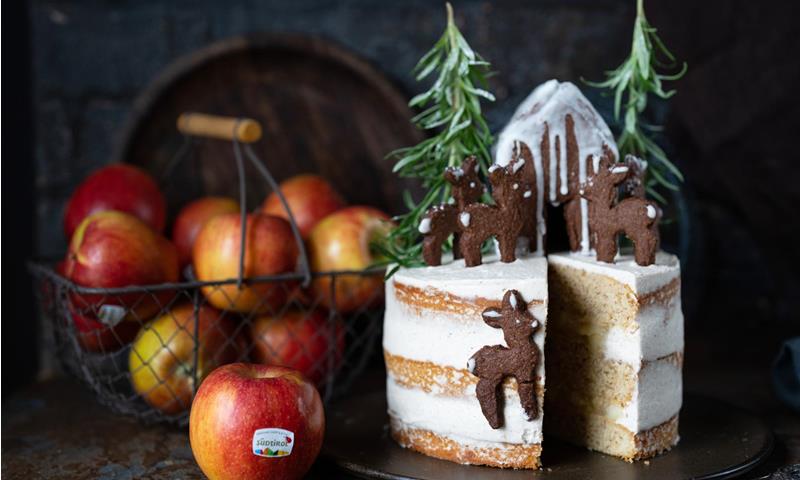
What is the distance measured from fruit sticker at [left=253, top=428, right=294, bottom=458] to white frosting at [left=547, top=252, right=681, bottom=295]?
1.20 feet

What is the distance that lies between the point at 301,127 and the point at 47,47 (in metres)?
0.49

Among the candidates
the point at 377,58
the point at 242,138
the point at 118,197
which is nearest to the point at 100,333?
the point at 118,197

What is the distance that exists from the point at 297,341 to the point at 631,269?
0.49 metres

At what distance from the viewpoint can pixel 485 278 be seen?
979 millimetres

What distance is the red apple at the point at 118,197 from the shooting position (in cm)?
134

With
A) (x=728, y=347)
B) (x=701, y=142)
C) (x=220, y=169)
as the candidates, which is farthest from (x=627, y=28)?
(x=220, y=169)

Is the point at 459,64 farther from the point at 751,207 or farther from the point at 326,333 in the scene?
the point at 751,207

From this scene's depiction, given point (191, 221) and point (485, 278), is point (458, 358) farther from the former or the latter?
point (191, 221)

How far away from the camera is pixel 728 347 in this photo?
1562 mm

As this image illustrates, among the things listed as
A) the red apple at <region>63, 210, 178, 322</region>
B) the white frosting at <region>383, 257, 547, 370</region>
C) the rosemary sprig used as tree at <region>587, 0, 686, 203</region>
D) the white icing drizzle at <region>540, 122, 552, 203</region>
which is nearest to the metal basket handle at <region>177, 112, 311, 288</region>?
the red apple at <region>63, 210, 178, 322</region>

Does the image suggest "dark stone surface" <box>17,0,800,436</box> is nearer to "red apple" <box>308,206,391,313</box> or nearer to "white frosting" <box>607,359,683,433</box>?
"red apple" <box>308,206,391,313</box>

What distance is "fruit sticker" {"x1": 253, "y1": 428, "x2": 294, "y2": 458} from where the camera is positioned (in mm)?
934

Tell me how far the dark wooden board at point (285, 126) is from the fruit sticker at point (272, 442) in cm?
74

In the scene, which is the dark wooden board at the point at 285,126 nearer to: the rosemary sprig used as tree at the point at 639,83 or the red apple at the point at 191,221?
the red apple at the point at 191,221
